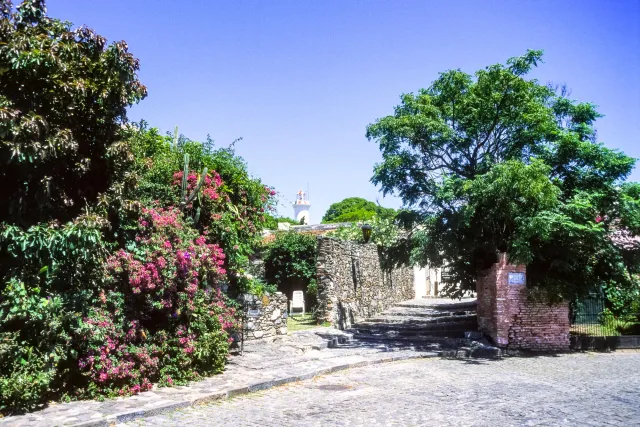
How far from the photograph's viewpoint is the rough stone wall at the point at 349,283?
59.3 feet

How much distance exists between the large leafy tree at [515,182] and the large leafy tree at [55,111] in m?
8.42

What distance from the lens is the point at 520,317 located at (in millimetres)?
14602

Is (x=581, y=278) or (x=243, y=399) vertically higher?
(x=581, y=278)

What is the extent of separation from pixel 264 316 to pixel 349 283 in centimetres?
673

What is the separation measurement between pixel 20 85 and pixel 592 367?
1261 centimetres

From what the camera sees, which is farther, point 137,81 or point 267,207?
point 267,207

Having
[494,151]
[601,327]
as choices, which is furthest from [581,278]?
[494,151]

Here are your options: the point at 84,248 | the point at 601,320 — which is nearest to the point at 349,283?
the point at 601,320

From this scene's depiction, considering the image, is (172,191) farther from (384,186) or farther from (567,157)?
(567,157)

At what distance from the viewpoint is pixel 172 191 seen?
11.2 m

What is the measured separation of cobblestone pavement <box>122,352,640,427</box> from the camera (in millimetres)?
7203

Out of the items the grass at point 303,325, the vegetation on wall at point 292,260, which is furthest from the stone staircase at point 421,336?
the vegetation on wall at point 292,260

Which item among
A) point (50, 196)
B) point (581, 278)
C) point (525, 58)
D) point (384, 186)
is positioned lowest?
point (581, 278)

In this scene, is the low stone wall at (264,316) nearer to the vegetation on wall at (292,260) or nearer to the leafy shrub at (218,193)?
the leafy shrub at (218,193)
